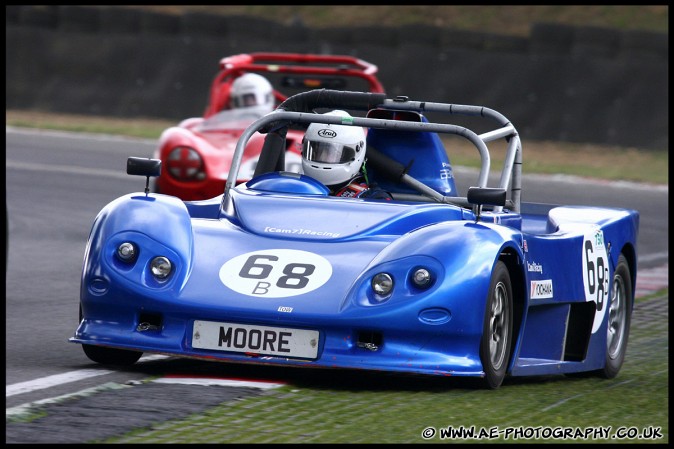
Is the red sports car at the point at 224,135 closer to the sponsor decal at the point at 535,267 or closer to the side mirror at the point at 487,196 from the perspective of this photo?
the sponsor decal at the point at 535,267

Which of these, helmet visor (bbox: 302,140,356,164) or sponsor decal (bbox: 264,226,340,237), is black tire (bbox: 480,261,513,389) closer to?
sponsor decal (bbox: 264,226,340,237)

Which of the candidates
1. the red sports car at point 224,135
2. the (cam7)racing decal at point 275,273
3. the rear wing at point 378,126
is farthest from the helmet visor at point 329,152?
the red sports car at point 224,135

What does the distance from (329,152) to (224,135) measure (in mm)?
5781

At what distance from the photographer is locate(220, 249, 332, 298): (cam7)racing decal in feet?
20.3

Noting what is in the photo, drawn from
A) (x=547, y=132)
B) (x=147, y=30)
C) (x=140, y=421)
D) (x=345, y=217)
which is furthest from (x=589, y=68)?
(x=140, y=421)

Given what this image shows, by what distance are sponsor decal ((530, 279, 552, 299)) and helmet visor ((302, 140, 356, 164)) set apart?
47.5 inches

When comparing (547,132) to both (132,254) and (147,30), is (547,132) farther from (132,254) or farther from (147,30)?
(132,254)

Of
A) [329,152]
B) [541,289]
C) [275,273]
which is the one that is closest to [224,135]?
[329,152]

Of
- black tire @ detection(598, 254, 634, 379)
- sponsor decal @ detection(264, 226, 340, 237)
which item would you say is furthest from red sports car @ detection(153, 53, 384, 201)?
sponsor decal @ detection(264, 226, 340, 237)

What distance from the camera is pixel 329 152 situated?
749 cm

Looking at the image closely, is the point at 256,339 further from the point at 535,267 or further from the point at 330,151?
the point at 330,151

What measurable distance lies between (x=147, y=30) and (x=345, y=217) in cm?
1816

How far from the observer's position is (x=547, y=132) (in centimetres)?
2189

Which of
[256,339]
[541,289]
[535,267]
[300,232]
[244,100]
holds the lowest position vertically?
[256,339]
